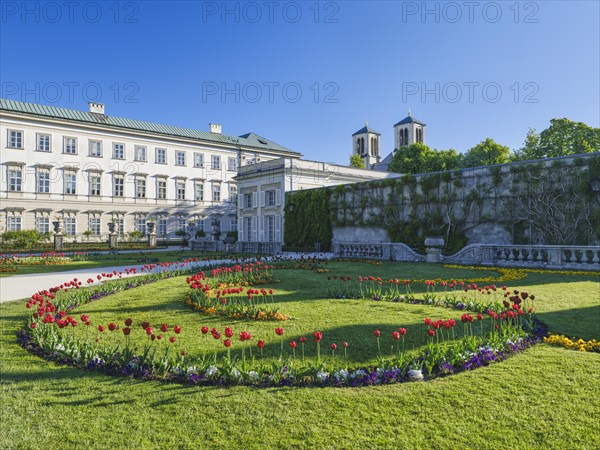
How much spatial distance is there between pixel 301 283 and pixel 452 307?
14.1 ft

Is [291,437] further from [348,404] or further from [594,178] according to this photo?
[594,178]

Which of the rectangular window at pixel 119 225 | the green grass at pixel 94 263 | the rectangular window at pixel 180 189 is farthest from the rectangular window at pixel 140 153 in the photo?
the green grass at pixel 94 263

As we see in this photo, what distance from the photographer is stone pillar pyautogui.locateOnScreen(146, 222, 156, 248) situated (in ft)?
127

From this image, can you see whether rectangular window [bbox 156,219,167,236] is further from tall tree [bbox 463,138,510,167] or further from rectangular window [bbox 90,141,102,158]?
tall tree [bbox 463,138,510,167]

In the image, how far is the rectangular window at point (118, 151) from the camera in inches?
1677

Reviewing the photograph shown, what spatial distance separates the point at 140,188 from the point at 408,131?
5189 centimetres

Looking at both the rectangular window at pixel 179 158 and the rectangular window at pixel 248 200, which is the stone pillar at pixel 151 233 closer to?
the rectangular window at pixel 179 158

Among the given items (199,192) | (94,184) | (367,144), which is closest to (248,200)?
(199,192)

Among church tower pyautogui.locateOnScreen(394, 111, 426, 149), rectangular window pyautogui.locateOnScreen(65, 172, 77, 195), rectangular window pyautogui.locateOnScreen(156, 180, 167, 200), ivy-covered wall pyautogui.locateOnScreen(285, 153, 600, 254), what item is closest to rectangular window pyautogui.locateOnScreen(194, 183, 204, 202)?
rectangular window pyautogui.locateOnScreen(156, 180, 167, 200)

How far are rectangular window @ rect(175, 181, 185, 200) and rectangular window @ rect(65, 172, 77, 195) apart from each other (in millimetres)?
10688

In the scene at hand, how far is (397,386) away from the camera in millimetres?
3734

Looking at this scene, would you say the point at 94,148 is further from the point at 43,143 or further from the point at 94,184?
the point at 43,143

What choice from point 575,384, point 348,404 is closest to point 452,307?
point 575,384

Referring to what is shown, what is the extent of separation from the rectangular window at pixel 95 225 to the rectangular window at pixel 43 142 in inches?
305
